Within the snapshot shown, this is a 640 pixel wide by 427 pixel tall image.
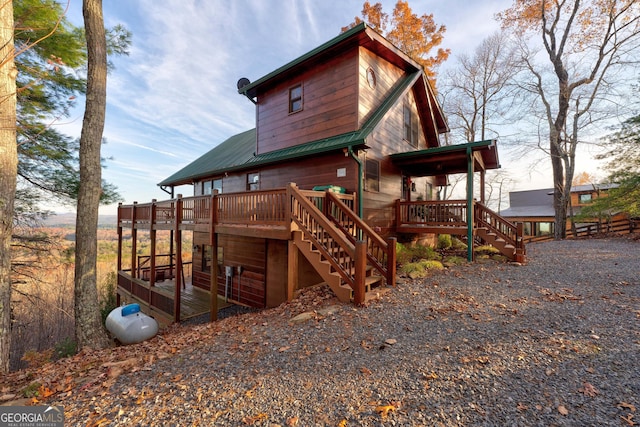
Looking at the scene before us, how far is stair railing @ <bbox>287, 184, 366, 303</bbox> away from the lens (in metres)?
5.02

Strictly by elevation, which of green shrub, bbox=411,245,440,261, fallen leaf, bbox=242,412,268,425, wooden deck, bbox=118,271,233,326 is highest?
green shrub, bbox=411,245,440,261

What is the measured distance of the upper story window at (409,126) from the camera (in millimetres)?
11008

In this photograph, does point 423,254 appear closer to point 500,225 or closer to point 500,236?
point 500,236

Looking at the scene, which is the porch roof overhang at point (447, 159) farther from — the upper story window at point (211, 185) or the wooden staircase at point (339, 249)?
the upper story window at point (211, 185)

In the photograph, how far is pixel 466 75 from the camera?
21.5 m

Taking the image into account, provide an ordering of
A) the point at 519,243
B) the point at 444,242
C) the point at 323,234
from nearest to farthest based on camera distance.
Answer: the point at 323,234, the point at 519,243, the point at 444,242

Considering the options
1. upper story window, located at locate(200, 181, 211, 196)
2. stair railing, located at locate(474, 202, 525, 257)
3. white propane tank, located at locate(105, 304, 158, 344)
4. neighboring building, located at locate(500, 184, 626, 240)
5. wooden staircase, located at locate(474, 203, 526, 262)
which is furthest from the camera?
neighboring building, located at locate(500, 184, 626, 240)

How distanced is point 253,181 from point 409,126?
284 inches

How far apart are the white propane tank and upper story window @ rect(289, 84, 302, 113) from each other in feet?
28.4

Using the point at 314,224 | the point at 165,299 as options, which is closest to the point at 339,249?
the point at 314,224

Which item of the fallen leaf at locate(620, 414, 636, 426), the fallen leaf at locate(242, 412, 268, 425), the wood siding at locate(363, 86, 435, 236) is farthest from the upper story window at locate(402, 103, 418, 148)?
the fallen leaf at locate(242, 412, 268, 425)

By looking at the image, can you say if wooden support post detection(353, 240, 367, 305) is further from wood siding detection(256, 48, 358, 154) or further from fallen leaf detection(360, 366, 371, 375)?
wood siding detection(256, 48, 358, 154)

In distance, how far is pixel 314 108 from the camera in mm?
9484

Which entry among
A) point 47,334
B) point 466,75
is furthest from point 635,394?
point 466,75
